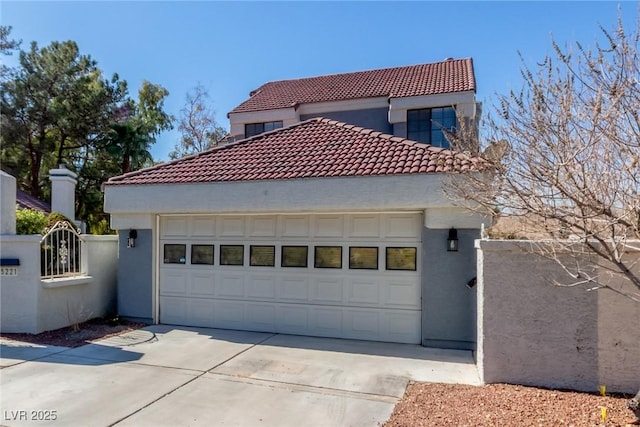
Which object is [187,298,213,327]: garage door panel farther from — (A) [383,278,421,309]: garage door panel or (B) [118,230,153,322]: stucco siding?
(A) [383,278,421,309]: garage door panel

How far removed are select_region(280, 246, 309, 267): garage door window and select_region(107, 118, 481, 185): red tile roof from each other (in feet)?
5.54

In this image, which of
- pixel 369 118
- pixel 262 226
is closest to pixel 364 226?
pixel 262 226

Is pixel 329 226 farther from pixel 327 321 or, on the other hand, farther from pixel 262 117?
pixel 262 117

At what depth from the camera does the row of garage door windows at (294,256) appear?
8.62 m

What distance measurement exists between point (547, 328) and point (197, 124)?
105ft

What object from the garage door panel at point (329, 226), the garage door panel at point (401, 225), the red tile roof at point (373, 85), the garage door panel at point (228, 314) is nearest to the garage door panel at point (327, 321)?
the garage door panel at point (329, 226)

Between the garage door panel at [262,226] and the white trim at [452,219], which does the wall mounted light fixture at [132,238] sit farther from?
the white trim at [452,219]

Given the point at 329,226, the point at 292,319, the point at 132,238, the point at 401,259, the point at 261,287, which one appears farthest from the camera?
the point at 132,238

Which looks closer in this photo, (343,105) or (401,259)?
(401,259)

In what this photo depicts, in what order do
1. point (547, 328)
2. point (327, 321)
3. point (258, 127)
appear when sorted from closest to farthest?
point (547, 328) < point (327, 321) < point (258, 127)

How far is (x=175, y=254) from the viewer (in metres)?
10.2

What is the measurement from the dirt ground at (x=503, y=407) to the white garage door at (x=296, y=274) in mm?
2729

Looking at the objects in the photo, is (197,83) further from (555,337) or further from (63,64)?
(555,337)

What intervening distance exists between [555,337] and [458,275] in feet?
7.71
